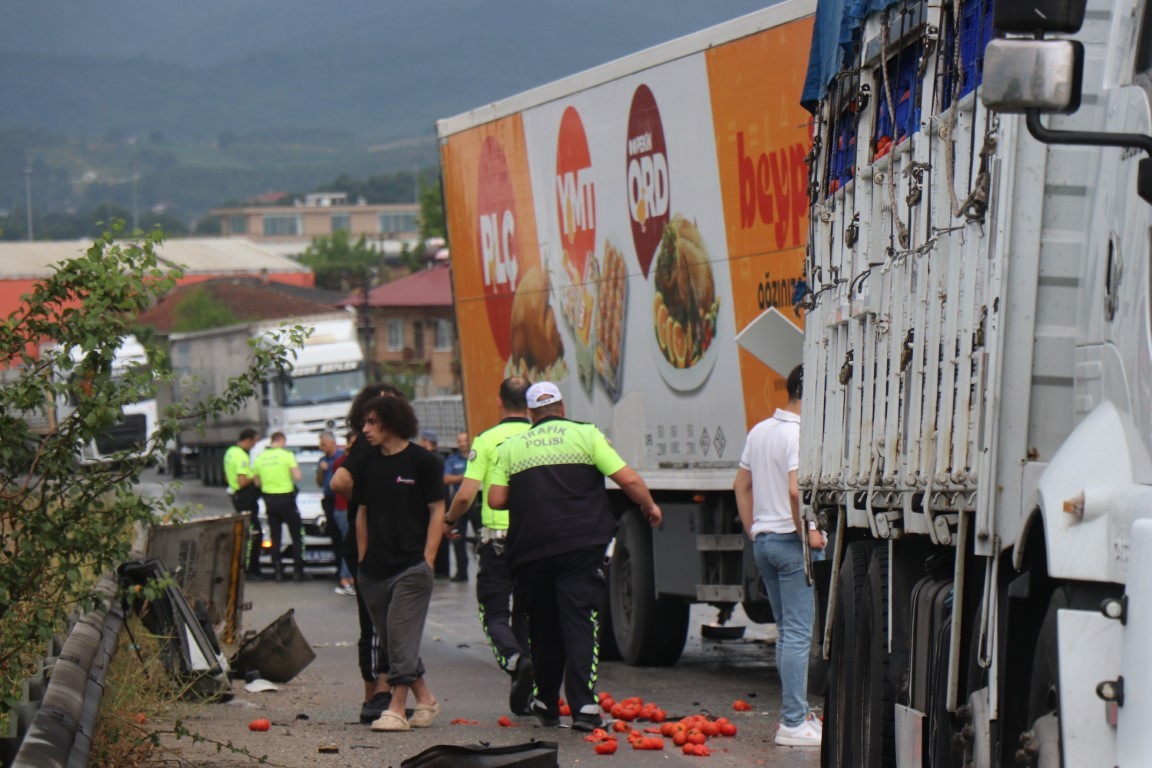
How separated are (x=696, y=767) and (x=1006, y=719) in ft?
13.7

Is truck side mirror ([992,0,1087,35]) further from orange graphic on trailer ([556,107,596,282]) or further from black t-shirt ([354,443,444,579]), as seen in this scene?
orange graphic on trailer ([556,107,596,282])

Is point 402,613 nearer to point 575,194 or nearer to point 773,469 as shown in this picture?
point 773,469

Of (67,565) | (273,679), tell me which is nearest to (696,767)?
(67,565)

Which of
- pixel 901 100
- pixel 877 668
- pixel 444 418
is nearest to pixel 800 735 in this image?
pixel 877 668

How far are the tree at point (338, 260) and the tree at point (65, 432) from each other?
14956 cm

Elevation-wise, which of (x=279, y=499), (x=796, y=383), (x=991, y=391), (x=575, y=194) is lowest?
(x=279, y=499)

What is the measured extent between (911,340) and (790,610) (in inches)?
143

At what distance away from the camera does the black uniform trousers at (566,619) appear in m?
10.0

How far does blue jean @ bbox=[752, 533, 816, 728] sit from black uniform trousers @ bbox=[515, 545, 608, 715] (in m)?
0.91

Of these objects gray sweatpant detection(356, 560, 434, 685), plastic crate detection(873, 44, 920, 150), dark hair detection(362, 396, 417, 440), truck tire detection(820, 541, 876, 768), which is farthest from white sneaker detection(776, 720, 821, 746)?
plastic crate detection(873, 44, 920, 150)

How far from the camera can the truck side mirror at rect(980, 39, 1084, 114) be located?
3.97 m

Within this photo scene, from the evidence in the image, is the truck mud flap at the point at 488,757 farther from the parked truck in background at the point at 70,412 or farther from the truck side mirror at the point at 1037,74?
the truck side mirror at the point at 1037,74

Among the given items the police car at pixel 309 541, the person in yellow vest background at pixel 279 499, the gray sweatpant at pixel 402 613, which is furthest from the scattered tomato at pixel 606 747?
the person in yellow vest background at pixel 279 499

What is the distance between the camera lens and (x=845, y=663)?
7.58 metres
